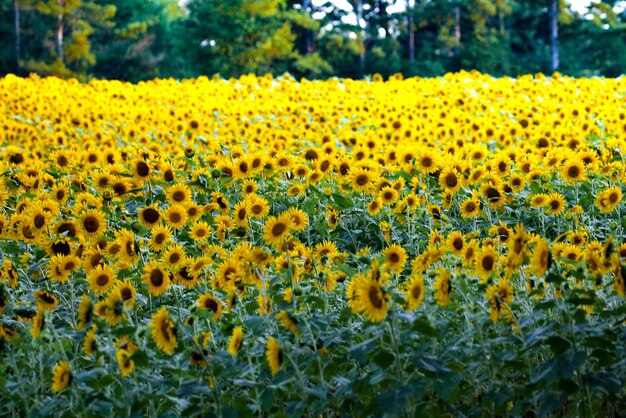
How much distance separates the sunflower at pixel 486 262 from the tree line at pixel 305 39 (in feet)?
70.3

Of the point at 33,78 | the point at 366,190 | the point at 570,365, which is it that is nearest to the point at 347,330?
the point at 570,365

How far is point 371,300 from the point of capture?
2797 mm

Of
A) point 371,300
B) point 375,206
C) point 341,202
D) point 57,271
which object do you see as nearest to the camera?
point 371,300

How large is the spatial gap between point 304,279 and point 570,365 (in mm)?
1505

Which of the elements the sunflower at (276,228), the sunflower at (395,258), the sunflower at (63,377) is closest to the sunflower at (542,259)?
the sunflower at (395,258)

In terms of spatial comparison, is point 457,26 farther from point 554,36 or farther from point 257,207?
point 257,207

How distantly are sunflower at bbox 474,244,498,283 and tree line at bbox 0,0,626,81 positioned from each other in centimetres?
2142

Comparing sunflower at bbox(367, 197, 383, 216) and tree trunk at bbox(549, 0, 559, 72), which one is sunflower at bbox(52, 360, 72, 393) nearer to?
sunflower at bbox(367, 197, 383, 216)

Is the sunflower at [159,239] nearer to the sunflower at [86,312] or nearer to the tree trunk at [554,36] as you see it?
the sunflower at [86,312]

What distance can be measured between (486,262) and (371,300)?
2.22ft

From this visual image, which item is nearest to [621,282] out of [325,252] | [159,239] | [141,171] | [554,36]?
[325,252]

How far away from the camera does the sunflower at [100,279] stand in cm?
378

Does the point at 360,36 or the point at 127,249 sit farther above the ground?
the point at 360,36

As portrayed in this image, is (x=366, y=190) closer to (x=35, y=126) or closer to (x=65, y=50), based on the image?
(x=35, y=126)
